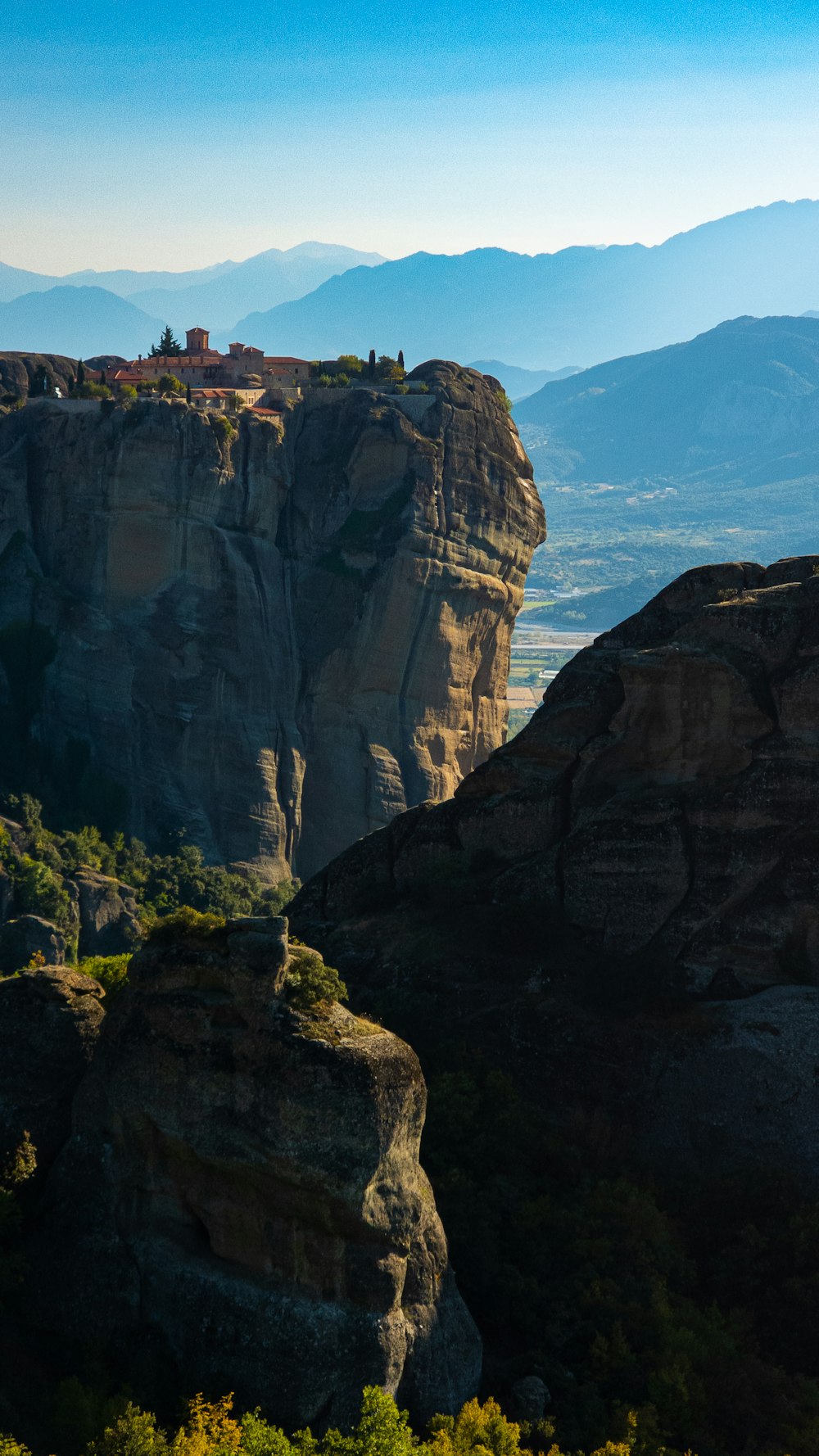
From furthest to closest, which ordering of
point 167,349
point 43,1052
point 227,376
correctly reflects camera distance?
point 167,349, point 227,376, point 43,1052

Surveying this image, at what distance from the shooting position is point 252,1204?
24.7 meters

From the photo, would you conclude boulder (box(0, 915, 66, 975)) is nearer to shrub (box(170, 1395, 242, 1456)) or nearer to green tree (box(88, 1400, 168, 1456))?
shrub (box(170, 1395, 242, 1456))

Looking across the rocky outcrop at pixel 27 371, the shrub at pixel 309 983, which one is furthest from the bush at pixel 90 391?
the shrub at pixel 309 983

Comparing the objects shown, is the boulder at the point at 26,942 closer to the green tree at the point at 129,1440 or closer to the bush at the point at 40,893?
the bush at the point at 40,893

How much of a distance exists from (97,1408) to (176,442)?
5724 centimetres

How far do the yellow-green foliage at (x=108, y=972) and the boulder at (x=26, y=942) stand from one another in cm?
2074

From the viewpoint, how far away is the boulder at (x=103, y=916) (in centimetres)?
6475

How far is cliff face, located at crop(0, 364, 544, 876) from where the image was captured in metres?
76.7

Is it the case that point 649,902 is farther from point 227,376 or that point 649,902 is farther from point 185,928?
point 227,376

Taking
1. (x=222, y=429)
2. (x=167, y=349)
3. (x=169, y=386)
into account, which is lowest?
(x=222, y=429)

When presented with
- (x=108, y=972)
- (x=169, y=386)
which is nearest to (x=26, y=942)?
(x=108, y=972)

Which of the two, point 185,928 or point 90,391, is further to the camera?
point 90,391

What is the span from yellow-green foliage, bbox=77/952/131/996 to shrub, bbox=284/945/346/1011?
5.70m

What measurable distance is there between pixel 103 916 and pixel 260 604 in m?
18.9
